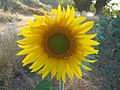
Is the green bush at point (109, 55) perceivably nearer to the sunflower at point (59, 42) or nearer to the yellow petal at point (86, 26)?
the sunflower at point (59, 42)

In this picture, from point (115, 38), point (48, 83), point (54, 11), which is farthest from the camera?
point (115, 38)

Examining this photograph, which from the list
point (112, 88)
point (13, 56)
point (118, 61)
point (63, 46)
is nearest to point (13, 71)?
point (13, 56)

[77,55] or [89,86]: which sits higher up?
[77,55]

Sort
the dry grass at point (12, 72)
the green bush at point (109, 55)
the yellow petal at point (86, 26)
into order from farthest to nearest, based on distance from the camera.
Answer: the green bush at point (109, 55) → the dry grass at point (12, 72) → the yellow petal at point (86, 26)

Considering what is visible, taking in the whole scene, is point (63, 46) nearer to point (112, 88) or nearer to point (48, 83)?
point (48, 83)

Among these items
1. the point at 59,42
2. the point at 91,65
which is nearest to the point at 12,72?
the point at 91,65

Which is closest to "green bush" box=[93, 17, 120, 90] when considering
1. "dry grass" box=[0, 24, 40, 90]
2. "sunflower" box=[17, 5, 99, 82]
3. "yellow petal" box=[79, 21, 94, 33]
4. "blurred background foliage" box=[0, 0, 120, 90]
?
"blurred background foliage" box=[0, 0, 120, 90]

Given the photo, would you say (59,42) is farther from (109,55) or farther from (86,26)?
(109,55)

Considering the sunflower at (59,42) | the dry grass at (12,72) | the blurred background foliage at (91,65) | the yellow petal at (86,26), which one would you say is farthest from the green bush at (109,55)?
the yellow petal at (86,26)
